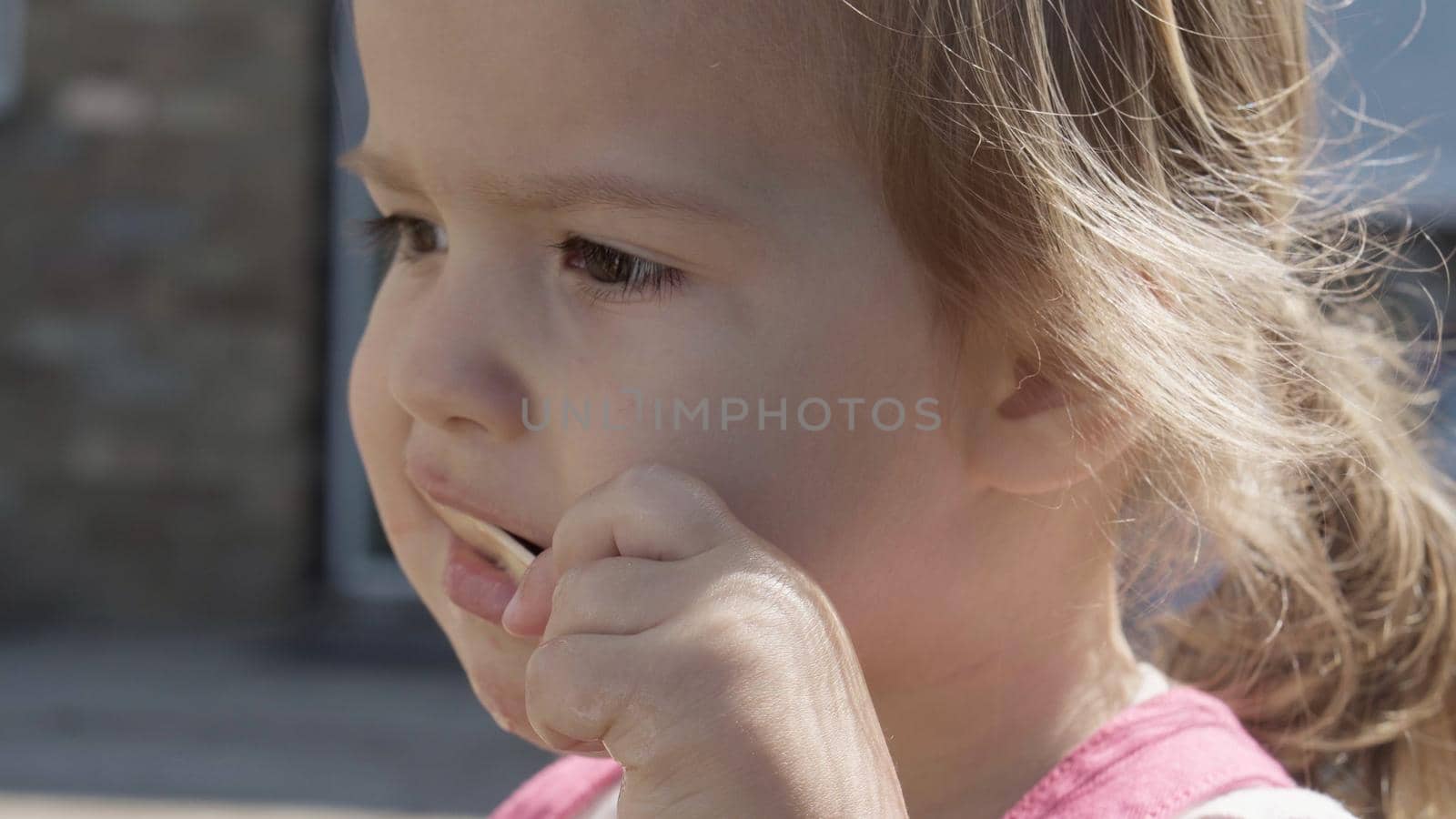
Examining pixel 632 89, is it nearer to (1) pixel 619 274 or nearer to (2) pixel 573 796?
(1) pixel 619 274

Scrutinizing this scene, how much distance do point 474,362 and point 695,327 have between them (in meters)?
0.12

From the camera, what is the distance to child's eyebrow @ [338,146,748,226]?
2.52ft

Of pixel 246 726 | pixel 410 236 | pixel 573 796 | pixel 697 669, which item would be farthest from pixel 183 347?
pixel 697 669

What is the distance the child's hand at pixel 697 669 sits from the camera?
2.25ft

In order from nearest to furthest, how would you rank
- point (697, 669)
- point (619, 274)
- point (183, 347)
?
1. point (697, 669)
2. point (619, 274)
3. point (183, 347)

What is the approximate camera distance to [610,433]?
0.79m

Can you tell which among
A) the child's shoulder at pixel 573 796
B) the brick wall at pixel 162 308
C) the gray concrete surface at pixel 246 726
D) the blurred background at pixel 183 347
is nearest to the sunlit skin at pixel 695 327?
the child's shoulder at pixel 573 796

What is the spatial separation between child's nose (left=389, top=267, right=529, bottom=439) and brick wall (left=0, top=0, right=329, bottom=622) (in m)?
3.28

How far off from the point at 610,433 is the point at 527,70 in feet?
0.63

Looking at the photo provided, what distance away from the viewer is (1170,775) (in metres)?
0.90

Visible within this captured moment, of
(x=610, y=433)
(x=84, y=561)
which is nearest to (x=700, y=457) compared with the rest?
(x=610, y=433)

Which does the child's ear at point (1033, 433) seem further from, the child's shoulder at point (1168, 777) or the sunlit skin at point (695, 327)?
the child's shoulder at point (1168, 777)

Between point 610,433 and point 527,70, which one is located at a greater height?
point 527,70

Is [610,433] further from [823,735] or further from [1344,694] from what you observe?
[1344,694]
